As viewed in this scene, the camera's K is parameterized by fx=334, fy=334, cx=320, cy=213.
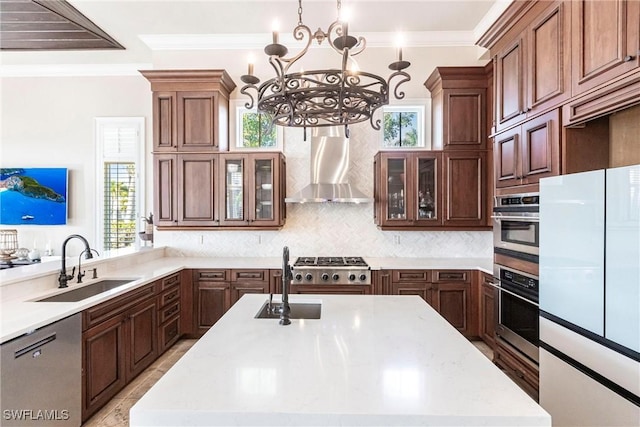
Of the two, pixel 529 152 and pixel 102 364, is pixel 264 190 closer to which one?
pixel 102 364

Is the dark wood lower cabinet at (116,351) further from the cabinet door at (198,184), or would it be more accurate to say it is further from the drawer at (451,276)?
the drawer at (451,276)

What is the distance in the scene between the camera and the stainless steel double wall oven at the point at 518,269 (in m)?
2.36

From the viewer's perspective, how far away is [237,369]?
1.27 meters

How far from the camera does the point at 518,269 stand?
101 inches

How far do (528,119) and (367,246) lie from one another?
7.78 ft

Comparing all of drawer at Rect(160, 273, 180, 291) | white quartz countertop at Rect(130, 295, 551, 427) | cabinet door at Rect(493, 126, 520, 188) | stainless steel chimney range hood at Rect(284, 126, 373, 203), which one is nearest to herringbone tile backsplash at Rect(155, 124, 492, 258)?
stainless steel chimney range hood at Rect(284, 126, 373, 203)

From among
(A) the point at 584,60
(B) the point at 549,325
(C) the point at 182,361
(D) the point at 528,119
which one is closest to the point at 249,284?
(C) the point at 182,361

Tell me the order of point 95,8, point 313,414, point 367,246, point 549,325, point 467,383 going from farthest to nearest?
point 367,246 → point 95,8 → point 549,325 → point 467,383 → point 313,414

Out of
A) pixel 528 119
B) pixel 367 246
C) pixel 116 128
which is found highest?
pixel 116 128

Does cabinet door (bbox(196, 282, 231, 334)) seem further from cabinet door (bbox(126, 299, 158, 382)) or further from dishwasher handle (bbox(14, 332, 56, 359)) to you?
dishwasher handle (bbox(14, 332, 56, 359))

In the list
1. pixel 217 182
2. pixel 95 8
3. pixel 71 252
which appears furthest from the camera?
pixel 71 252

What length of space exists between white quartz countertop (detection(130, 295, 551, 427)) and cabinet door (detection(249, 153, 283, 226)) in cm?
234

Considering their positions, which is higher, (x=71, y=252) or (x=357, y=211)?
(x=357, y=211)

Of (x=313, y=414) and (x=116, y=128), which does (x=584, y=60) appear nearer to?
(x=313, y=414)
